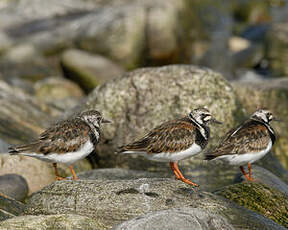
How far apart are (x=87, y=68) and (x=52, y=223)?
1532 centimetres

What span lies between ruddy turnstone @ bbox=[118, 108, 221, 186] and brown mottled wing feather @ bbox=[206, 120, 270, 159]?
0.39 metres

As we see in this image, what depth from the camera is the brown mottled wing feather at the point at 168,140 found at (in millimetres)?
8047

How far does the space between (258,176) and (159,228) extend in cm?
381

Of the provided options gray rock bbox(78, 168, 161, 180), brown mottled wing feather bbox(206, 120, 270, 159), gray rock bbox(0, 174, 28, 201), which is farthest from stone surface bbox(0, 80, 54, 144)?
brown mottled wing feather bbox(206, 120, 270, 159)

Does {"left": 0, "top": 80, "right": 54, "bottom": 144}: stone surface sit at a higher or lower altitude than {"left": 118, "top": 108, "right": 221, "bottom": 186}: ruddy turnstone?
lower

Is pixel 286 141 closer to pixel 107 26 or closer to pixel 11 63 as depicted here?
pixel 107 26

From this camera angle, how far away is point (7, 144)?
10492mm

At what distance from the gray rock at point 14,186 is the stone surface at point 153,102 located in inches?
91.5

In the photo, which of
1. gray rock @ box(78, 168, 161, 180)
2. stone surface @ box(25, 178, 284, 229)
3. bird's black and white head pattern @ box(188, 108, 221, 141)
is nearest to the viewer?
stone surface @ box(25, 178, 284, 229)

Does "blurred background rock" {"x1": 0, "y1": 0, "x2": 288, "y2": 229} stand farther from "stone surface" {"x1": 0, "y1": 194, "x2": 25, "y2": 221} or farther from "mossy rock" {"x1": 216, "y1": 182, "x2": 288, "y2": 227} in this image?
"mossy rock" {"x1": 216, "y1": 182, "x2": 288, "y2": 227}

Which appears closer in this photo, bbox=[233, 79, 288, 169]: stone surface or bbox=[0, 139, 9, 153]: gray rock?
bbox=[0, 139, 9, 153]: gray rock

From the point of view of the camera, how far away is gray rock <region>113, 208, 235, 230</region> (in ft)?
18.8

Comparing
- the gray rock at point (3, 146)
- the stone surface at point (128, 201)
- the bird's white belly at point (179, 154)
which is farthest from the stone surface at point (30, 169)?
the bird's white belly at point (179, 154)

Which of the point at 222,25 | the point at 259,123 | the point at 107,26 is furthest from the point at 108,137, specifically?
the point at 222,25
